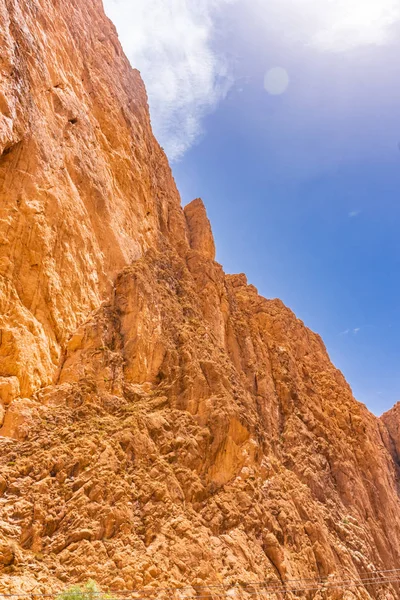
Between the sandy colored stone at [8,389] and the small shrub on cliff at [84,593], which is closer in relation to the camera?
the small shrub on cliff at [84,593]

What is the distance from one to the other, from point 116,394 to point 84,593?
7.07m

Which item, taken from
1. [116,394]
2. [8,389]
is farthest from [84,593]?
[116,394]

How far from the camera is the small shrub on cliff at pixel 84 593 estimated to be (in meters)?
10.3

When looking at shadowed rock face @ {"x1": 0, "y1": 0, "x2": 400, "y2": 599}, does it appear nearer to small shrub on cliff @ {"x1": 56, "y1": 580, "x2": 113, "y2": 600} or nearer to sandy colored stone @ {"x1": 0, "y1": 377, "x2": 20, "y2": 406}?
sandy colored stone @ {"x1": 0, "y1": 377, "x2": 20, "y2": 406}

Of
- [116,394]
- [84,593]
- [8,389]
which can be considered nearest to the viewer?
[84,593]

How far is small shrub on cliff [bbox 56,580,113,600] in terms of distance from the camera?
1030 centimetres

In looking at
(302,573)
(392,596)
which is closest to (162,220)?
(302,573)

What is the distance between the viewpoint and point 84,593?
415 inches

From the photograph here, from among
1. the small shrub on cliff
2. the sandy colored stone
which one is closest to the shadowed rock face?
the sandy colored stone

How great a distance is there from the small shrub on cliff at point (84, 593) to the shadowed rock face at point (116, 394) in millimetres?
641

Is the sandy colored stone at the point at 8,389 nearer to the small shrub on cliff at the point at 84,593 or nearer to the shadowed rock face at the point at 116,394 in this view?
the shadowed rock face at the point at 116,394

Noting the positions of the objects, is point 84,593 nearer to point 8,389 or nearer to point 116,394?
point 8,389

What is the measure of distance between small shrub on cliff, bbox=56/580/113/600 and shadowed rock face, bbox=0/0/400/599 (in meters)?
0.64

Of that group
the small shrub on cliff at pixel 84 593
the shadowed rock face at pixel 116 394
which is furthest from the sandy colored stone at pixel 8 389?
the small shrub on cliff at pixel 84 593
